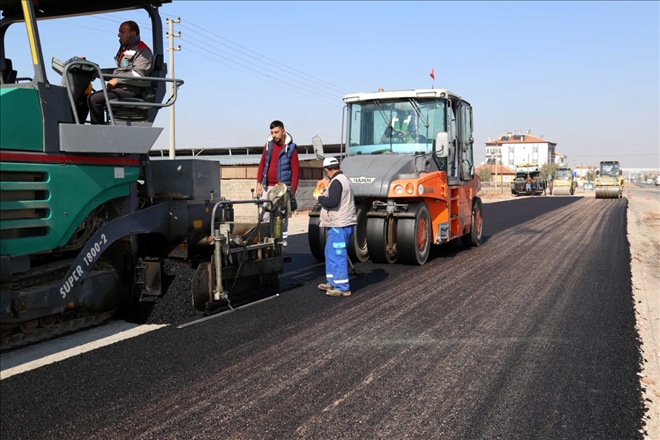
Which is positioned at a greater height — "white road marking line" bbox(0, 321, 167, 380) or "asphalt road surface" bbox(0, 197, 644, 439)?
"white road marking line" bbox(0, 321, 167, 380)

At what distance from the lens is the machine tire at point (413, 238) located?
338 inches

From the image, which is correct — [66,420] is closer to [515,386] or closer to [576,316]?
[515,386]

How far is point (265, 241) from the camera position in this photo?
6.38 m

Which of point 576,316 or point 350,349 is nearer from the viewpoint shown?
point 350,349

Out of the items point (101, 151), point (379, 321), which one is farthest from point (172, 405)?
point (379, 321)

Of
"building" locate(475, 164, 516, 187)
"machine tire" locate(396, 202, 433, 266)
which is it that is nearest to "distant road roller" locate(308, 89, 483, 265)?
"machine tire" locate(396, 202, 433, 266)

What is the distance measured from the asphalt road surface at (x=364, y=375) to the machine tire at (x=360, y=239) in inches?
83.2

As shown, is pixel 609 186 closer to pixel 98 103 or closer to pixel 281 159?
pixel 281 159

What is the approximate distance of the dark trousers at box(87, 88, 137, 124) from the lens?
4637 millimetres

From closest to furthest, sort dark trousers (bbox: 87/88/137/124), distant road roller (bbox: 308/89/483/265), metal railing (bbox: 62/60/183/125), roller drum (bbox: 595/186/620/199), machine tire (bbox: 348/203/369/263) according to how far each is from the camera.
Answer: metal railing (bbox: 62/60/183/125) → dark trousers (bbox: 87/88/137/124) → distant road roller (bbox: 308/89/483/265) → machine tire (bbox: 348/203/369/263) → roller drum (bbox: 595/186/620/199)

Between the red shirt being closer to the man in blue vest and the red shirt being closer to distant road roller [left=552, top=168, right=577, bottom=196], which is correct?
the man in blue vest

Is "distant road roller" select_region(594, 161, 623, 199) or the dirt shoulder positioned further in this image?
"distant road roller" select_region(594, 161, 623, 199)

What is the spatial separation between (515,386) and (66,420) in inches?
109

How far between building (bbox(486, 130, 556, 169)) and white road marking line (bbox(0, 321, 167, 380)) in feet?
478
